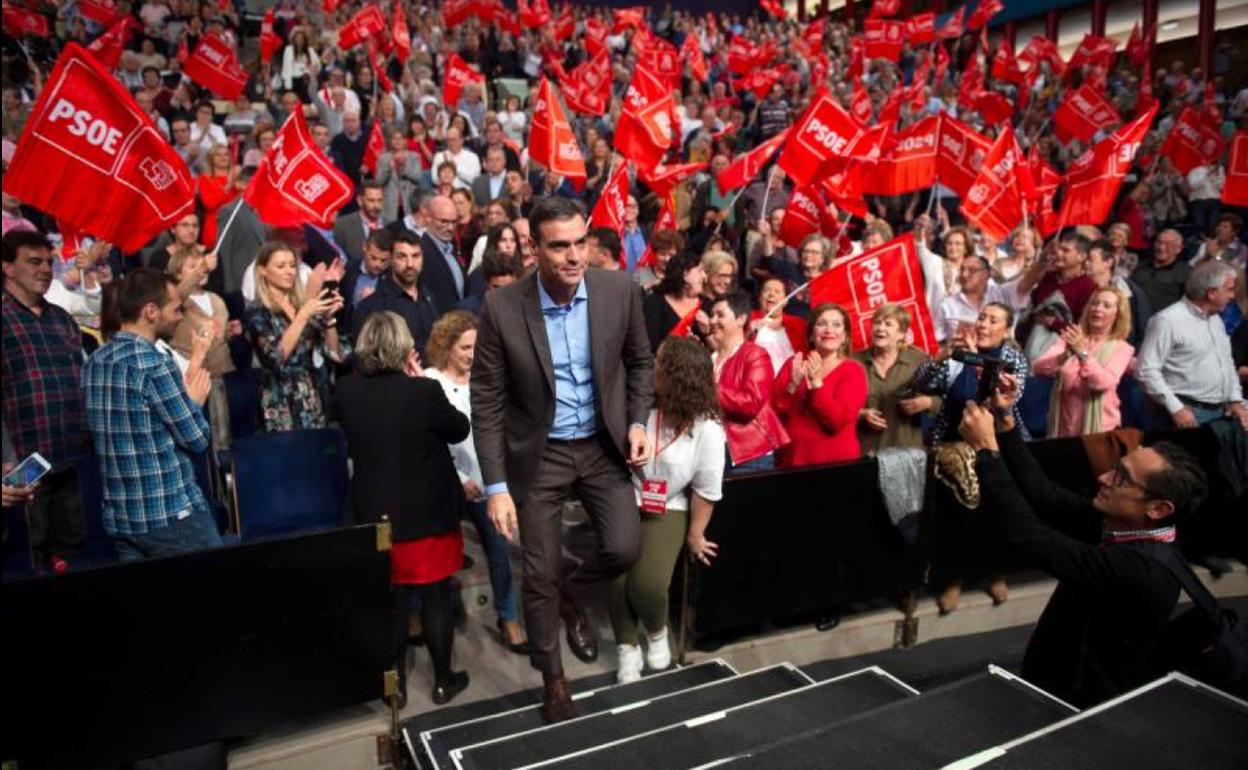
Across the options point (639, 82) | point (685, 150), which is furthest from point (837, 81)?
point (639, 82)

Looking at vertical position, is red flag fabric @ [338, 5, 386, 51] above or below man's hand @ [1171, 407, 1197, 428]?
above

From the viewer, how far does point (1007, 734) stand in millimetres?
2748

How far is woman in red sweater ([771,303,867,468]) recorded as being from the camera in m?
4.89

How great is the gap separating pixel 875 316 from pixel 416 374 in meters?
2.79

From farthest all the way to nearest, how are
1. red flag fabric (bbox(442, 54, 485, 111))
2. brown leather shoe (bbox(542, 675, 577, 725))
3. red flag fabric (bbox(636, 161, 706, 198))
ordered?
1. red flag fabric (bbox(442, 54, 485, 111))
2. red flag fabric (bbox(636, 161, 706, 198))
3. brown leather shoe (bbox(542, 675, 577, 725))

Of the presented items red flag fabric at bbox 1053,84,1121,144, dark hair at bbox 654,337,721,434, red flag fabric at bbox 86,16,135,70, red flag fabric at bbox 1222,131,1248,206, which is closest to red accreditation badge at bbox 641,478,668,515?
dark hair at bbox 654,337,721,434

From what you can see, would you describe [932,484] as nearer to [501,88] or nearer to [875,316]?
[875,316]

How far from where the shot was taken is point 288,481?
4.71 meters

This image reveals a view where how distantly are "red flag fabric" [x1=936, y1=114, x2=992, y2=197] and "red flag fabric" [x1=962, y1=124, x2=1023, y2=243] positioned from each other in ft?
1.45

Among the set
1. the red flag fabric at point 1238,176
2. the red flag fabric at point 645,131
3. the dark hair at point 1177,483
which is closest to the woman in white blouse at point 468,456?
the dark hair at point 1177,483

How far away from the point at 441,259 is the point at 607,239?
55.3 inches

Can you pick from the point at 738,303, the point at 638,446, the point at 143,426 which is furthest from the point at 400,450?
the point at 738,303

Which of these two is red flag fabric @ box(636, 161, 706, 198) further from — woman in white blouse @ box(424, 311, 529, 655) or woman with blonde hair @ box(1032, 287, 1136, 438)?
woman in white blouse @ box(424, 311, 529, 655)

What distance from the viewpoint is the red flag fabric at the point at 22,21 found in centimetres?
1204
